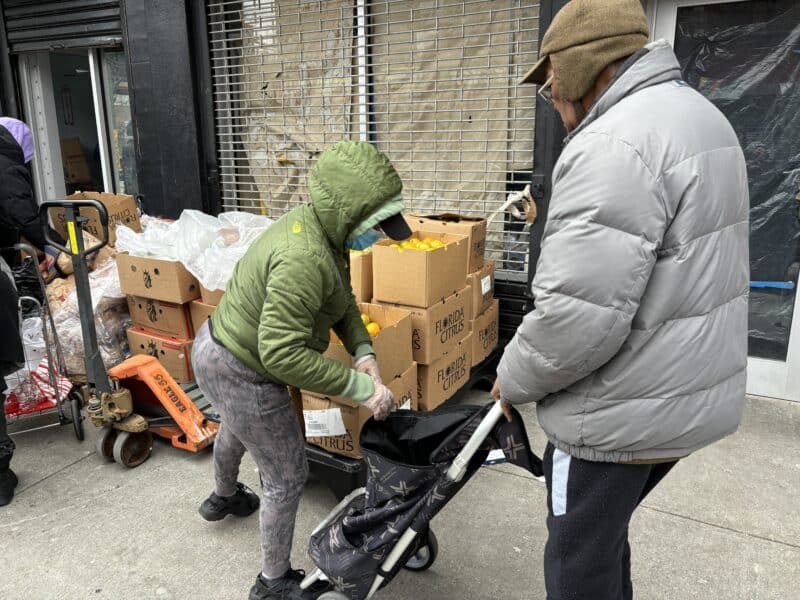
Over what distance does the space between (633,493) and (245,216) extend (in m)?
3.78

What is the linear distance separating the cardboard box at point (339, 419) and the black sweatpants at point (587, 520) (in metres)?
1.08

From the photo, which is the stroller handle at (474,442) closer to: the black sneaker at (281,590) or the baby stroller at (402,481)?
the baby stroller at (402,481)

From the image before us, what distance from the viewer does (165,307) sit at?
14.8 ft

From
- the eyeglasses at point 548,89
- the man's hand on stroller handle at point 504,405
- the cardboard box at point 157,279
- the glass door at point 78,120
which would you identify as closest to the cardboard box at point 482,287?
the cardboard box at point 157,279

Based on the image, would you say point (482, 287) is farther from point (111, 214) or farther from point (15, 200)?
point (111, 214)

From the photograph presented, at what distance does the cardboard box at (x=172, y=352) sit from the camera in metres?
4.46

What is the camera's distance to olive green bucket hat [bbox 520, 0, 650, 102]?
1.55m

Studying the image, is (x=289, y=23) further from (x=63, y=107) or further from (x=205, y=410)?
(x=63, y=107)

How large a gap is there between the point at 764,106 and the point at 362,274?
9.45 ft

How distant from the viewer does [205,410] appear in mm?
4074

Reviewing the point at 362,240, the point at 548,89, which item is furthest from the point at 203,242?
the point at 548,89

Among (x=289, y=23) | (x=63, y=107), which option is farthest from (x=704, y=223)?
(x=63, y=107)

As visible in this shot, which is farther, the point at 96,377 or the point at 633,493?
the point at 96,377

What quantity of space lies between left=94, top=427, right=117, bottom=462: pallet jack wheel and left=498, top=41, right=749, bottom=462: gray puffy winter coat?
289cm
